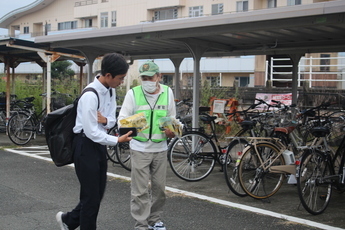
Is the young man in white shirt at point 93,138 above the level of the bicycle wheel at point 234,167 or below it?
above

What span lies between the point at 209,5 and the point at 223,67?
5451mm

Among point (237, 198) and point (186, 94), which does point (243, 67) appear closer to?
point (186, 94)

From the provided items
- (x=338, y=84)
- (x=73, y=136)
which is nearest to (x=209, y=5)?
(x=338, y=84)

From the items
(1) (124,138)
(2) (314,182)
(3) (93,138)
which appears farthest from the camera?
(2) (314,182)

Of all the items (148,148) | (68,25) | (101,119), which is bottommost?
(148,148)

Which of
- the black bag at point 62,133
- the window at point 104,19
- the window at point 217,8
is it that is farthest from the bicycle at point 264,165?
the window at point 104,19

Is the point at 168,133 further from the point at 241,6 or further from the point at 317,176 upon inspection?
the point at 241,6

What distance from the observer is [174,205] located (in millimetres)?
6168

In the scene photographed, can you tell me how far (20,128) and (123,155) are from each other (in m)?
4.44

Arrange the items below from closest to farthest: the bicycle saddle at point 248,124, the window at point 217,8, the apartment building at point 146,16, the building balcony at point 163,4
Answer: the bicycle saddle at point 248,124, the apartment building at point 146,16, the window at point 217,8, the building balcony at point 163,4

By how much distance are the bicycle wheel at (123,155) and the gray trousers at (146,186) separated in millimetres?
3595

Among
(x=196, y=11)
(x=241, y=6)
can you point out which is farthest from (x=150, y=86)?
(x=196, y=11)

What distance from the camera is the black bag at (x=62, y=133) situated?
4027 millimetres

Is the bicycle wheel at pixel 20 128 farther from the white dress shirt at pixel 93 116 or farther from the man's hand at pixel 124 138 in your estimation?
the man's hand at pixel 124 138
